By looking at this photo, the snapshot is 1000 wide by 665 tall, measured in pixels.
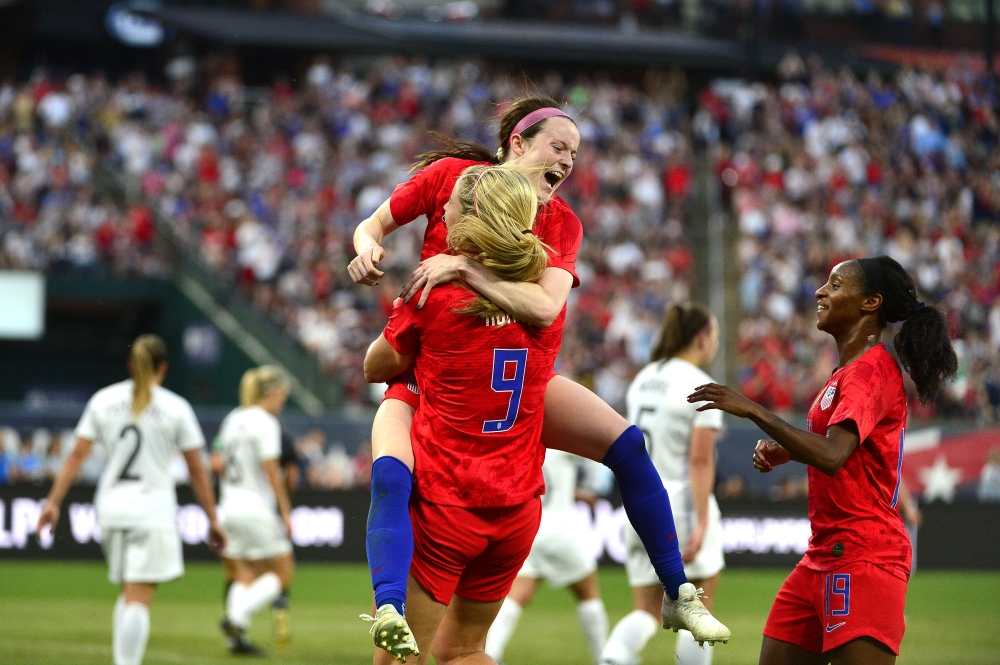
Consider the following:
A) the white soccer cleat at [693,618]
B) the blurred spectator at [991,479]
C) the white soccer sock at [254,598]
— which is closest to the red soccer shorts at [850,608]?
the white soccer cleat at [693,618]

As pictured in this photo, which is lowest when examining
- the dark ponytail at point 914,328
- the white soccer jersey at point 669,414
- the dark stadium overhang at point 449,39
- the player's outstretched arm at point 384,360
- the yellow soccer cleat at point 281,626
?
the yellow soccer cleat at point 281,626

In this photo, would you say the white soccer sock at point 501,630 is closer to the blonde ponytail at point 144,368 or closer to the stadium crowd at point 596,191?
the blonde ponytail at point 144,368

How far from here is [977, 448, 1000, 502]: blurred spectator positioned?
60.9 ft

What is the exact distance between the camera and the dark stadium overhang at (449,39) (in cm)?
3225

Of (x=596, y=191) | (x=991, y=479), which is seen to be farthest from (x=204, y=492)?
(x=596, y=191)

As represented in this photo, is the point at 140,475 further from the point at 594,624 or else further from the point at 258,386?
the point at 594,624

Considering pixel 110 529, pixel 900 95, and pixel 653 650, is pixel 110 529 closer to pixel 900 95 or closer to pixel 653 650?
pixel 653 650

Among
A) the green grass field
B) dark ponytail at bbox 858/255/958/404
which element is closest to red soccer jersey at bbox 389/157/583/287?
dark ponytail at bbox 858/255/958/404

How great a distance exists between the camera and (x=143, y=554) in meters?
8.50

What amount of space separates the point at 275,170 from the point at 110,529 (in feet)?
57.7

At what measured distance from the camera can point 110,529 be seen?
8602mm

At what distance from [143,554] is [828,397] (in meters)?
4.93

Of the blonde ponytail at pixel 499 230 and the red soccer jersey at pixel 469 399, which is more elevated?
the blonde ponytail at pixel 499 230

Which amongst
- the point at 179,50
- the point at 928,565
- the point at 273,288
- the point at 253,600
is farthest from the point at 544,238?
the point at 179,50
